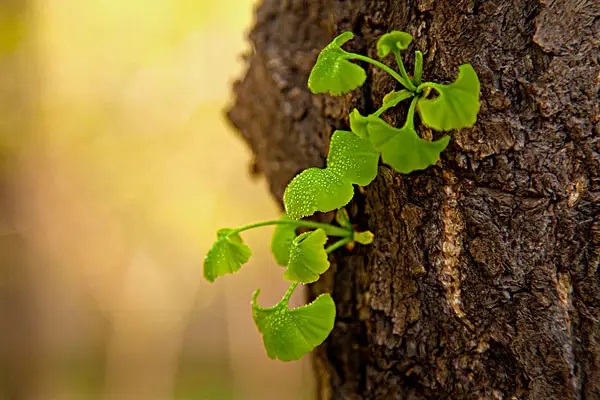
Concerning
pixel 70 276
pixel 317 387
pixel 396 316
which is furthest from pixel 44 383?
pixel 396 316

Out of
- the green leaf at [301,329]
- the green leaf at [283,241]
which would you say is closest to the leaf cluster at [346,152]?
the green leaf at [301,329]

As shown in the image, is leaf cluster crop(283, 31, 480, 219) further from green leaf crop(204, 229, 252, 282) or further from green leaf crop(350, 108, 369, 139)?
green leaf crop(204, 229, 252, 282)

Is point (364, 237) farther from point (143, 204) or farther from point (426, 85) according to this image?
point (143, 204)

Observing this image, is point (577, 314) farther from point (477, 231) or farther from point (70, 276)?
point (70, 276)

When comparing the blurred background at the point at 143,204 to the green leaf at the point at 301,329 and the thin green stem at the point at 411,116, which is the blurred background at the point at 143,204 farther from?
the thin green stem at the point at 411,116

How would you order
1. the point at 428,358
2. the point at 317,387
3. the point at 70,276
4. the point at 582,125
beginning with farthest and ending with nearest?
the point at 70,276
the point at 317,387
the point at 428,358
the point at 582,125

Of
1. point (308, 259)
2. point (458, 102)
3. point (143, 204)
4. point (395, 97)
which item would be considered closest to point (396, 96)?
point (395, 97)
